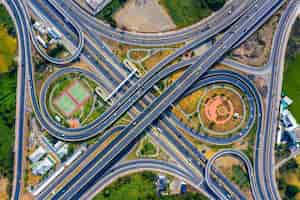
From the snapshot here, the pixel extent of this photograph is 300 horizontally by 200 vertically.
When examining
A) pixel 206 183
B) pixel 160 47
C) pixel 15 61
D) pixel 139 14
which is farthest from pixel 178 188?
pixel 15 61

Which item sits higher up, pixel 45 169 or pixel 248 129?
pixel 45 169

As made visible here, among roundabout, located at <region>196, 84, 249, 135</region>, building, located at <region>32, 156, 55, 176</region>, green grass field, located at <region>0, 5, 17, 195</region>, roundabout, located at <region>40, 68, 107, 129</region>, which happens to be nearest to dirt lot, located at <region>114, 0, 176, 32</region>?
roundabout, located at <region>40, 68, 107, 129</region>

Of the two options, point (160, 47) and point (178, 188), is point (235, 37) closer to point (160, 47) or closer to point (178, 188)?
point (160, 47)

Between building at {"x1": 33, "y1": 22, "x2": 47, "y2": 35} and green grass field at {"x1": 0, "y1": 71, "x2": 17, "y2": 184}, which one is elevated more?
building at {"x1": 33, "y1": 22, "x2": 47, "y2": 35}

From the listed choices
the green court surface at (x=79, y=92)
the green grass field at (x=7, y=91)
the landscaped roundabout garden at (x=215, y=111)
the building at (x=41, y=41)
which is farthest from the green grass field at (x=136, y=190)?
the building at (x=41, y=41)

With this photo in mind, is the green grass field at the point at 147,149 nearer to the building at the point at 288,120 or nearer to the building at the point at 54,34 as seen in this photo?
the building at the point at 288,120

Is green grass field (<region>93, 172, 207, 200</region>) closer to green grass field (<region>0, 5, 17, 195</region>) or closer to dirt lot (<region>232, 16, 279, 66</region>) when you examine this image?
green grass field (<region>0, 5, 17, 195</region>)
